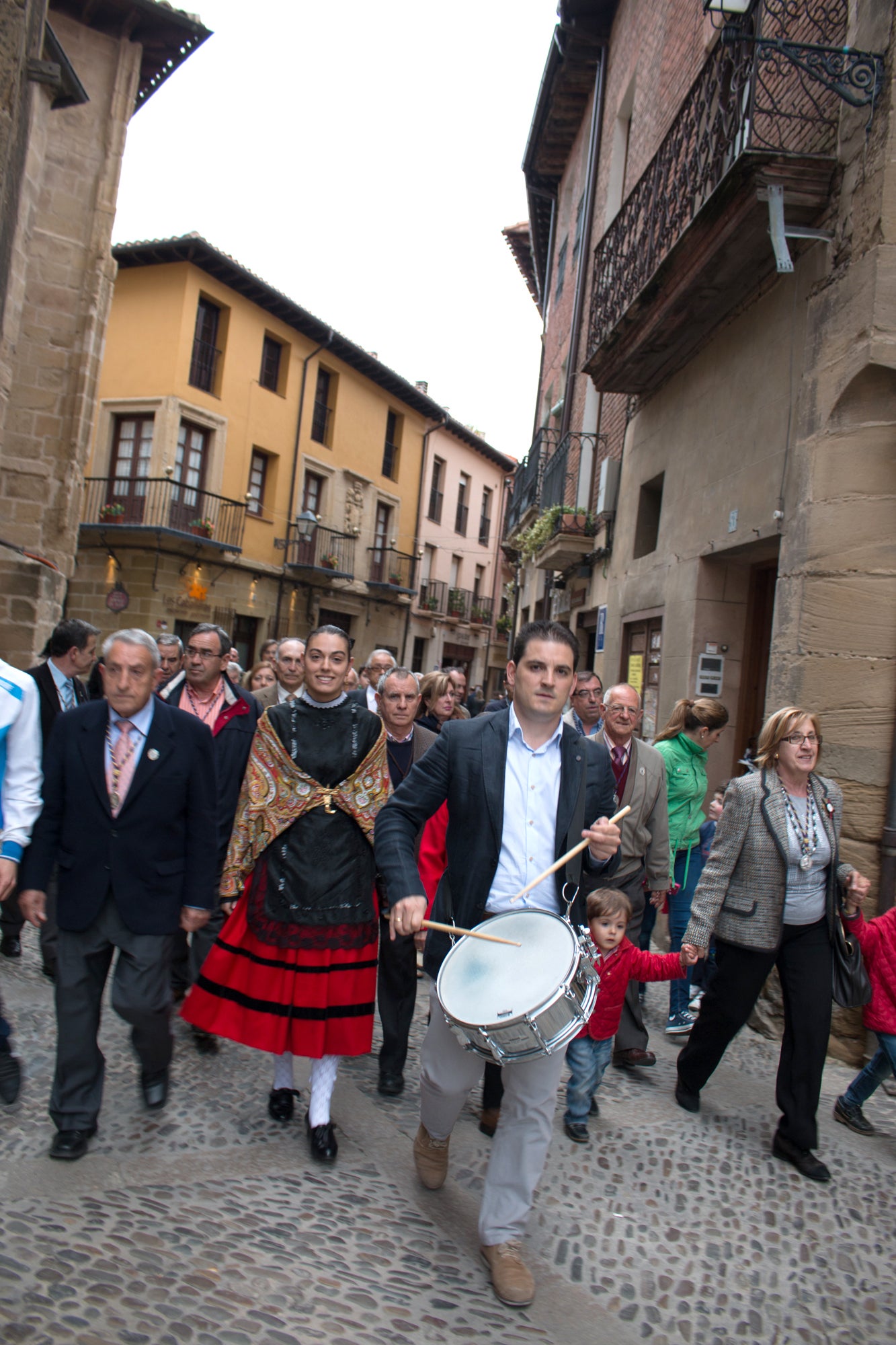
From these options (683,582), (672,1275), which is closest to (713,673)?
(683,582)

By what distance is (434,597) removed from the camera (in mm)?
34125

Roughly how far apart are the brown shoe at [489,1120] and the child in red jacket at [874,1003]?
1621 mm

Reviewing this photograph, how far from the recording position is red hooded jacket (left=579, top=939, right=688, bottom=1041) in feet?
12.3

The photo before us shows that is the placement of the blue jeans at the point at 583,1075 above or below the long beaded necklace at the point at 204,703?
below

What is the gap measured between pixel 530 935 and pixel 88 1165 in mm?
1724

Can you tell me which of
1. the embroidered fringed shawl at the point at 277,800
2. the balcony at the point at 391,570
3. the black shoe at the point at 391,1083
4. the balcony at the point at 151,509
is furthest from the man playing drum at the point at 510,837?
the balcony at the point at 391,570

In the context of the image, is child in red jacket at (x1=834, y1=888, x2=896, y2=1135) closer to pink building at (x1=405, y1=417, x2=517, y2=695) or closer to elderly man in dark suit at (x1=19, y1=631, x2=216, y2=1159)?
elderly man in dark suit at (x1=19, y1=631, x2=216, y2=1159)

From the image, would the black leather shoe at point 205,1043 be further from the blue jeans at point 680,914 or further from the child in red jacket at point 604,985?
the blue jeans at point 680,914

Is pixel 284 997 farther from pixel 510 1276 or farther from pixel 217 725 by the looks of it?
pixel 217 725

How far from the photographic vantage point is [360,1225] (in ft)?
9.48

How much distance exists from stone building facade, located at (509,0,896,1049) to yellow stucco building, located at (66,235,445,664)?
11951 mm

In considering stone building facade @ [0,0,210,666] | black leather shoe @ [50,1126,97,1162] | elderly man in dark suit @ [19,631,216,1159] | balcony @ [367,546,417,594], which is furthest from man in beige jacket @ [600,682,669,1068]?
balcony @ [367,546,417,594]

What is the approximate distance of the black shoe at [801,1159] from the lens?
3.59 m

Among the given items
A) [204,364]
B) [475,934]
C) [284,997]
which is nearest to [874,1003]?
[475,934]
